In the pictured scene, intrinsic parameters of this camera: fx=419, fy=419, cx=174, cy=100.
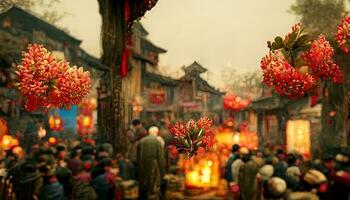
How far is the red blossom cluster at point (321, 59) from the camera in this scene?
6.47 m

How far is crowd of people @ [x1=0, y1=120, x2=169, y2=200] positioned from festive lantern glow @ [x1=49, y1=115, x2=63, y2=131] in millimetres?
4869

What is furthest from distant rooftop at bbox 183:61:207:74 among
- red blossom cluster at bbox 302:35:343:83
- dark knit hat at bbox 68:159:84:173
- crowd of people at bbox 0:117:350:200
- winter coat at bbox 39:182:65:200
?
winter coat at bbox 39:182:65:200

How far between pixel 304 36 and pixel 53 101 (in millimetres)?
3880

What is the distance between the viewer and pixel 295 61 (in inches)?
248

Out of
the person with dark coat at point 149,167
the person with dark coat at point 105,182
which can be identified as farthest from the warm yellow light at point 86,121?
the person with dark coat at point 105,182

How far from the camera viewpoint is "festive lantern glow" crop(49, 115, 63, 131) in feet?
43.6

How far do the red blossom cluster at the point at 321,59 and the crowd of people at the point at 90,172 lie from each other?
10.4 feet

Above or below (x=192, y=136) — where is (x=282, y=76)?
above

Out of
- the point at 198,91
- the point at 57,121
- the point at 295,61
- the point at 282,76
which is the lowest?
the point at 57,121

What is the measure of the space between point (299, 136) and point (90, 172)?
A: 9.58 m

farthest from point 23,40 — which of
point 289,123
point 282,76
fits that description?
point 289,123

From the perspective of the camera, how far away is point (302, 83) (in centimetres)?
638

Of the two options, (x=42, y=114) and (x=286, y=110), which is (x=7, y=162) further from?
(x=286, y=110)

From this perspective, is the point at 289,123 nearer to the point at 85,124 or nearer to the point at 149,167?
the point at 85,124
